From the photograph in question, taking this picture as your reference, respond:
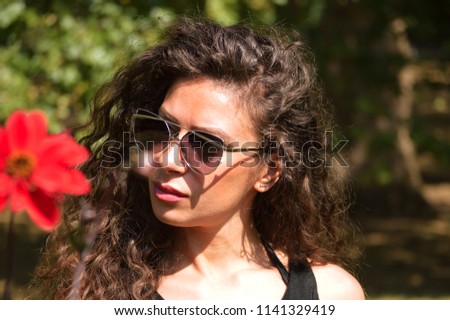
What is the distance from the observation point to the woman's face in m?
1.61

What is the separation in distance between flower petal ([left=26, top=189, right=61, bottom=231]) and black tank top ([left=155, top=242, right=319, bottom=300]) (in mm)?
1129

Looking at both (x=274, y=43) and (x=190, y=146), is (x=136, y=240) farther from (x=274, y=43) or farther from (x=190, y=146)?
(x=274, y=43)

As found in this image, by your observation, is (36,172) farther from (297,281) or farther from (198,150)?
(297,281)

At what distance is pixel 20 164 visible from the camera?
2.04 ft

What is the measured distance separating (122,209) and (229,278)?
34cm

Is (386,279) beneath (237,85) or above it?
beneath

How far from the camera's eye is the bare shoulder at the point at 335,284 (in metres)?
1.83

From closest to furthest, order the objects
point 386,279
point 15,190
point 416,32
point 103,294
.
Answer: point 15,190, point 103,294, point 416,32, point 386,279

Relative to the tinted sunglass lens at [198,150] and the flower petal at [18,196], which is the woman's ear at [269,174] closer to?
the tinted sunglass lens at [198,150]

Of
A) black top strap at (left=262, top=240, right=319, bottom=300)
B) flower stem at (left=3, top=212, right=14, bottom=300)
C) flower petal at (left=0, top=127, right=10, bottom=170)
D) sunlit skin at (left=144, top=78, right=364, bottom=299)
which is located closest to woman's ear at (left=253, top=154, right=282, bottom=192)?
sunlit skin at (left=144, top=78, right=364, bottom=299)

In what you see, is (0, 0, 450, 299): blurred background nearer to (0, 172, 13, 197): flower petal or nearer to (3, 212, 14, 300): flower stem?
(3, 212, 14, 300): flower stem

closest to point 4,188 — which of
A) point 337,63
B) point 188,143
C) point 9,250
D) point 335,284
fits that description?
point 9,250

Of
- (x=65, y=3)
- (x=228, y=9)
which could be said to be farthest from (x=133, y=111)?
(x=65, y=3)

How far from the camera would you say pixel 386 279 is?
677 cm
